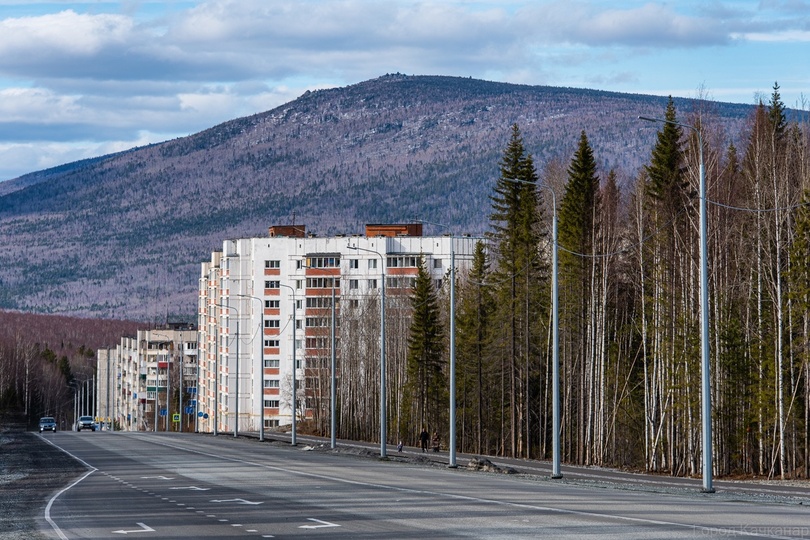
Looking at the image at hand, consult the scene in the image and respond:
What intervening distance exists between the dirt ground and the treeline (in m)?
19.4

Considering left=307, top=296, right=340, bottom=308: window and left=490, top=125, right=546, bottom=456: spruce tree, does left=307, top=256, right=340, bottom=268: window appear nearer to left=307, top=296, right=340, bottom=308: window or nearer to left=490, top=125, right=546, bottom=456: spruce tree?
left=307, top=296, right=340, bottom=308: window

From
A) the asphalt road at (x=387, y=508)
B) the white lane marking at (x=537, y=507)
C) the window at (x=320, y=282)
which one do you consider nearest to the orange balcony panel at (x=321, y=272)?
the window at (x=320, y=282)

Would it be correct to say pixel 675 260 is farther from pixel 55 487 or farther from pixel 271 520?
pixel 271 520

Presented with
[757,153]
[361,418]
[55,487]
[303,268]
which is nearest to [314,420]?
[361,418]

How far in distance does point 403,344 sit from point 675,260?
53.3 meters

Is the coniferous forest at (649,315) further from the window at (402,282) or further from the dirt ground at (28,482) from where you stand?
the window at (402,282)

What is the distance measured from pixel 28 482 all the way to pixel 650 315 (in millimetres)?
39363

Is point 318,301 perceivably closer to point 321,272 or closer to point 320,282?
point 320,282

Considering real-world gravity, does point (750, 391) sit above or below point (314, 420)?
above

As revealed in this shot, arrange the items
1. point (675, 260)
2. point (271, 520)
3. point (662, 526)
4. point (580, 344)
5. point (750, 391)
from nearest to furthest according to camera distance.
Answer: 1. point (662, 526)
2. point (271, 520)
3. point (750, 391)
4. point (675, 260)
5. point (580, 344)

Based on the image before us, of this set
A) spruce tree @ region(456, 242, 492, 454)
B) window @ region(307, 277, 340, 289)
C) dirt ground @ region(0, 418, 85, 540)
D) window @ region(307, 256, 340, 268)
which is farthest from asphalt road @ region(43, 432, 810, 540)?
window @ region(307, 256, 340, 268)

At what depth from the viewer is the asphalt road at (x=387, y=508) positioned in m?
22.5

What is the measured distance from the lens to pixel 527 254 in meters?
82.0

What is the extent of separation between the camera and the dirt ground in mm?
26256
